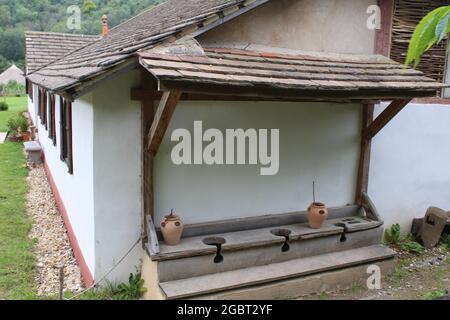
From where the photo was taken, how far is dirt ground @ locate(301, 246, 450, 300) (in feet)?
18.0

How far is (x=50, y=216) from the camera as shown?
8336 mm

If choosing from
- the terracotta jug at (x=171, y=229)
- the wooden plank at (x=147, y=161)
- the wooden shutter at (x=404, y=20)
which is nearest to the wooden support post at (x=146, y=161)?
the wooden plank at (x=147, y=161)

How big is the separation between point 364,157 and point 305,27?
7.52 feet

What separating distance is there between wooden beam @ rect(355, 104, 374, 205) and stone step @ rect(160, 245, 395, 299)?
0.94 meters

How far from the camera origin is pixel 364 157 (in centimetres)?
668

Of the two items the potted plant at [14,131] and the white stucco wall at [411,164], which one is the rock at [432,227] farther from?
the potted plant at [14,131]

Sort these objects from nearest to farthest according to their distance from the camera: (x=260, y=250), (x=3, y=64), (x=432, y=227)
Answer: (x=260, y=250), (x=432, y=227), (x=3, y=64)

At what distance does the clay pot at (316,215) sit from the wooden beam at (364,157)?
47.1 inches

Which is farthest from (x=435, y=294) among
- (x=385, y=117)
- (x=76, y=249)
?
(x=76, y=249)

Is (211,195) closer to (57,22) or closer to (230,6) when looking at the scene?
(230,6)

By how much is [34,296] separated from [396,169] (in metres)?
6.02

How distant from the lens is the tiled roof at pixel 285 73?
13.2ft

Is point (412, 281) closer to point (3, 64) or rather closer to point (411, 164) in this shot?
point (411, 164)

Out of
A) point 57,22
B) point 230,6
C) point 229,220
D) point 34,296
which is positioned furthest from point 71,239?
point 57,22
